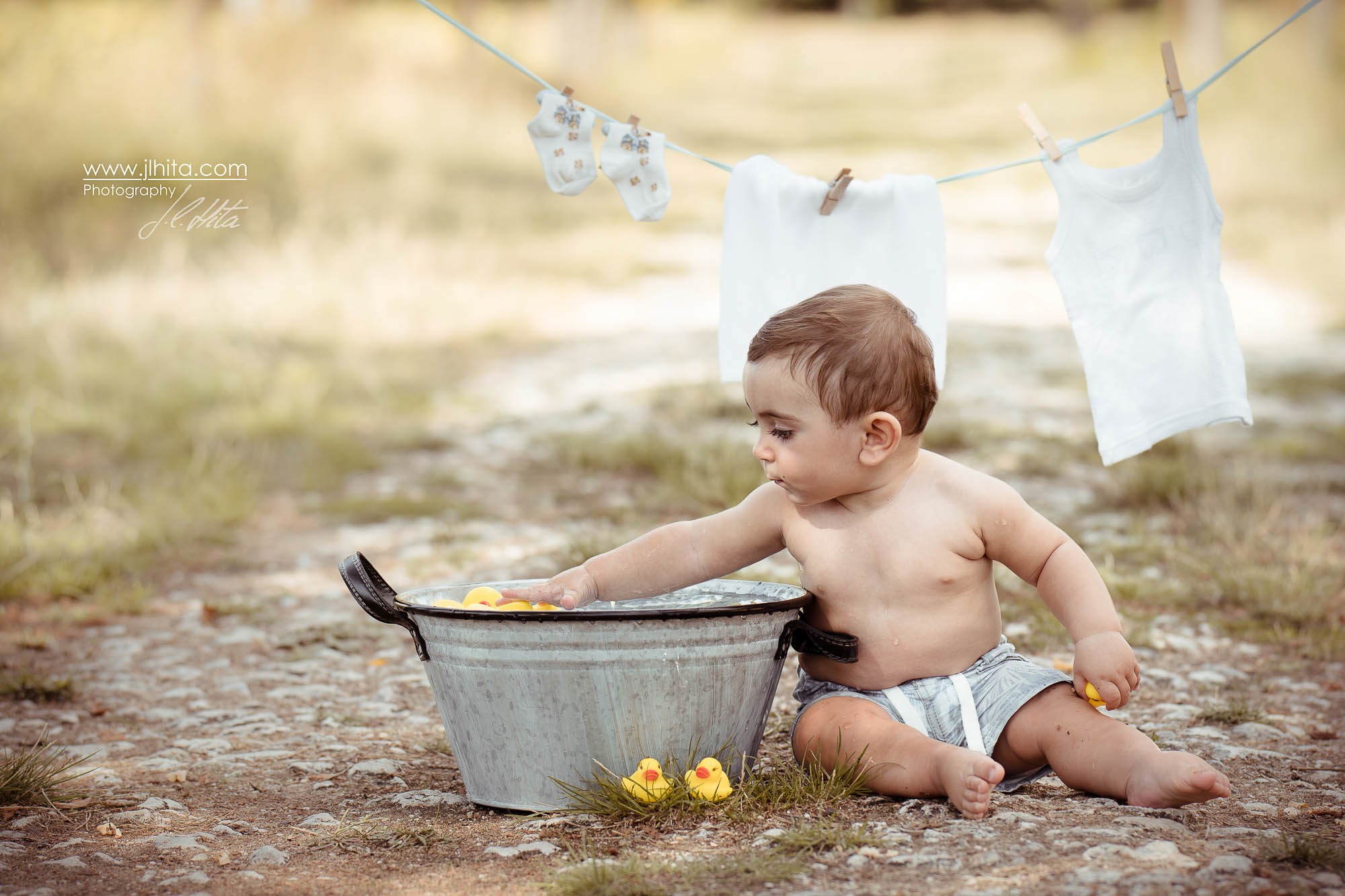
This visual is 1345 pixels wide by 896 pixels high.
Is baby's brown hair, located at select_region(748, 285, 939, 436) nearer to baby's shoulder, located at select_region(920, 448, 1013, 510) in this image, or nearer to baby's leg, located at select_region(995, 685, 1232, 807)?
baby's shoulder, located at select_region(920, 448, 1013, 510)

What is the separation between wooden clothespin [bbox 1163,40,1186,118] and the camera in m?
2.84

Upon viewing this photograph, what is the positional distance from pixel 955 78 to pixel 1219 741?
103 ft

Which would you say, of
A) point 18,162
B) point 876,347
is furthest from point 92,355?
point 876,347

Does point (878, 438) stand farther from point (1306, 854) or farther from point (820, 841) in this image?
point (1306, 854)

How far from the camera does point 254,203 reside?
10180 mm

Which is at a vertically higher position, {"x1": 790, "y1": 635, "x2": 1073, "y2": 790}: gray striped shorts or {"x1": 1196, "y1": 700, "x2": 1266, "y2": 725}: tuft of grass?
{"x1": 790, "y1": 635, "x2": 1073, "y2": 790}: gray striped shorts

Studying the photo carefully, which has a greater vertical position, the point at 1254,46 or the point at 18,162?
the point at 18,162

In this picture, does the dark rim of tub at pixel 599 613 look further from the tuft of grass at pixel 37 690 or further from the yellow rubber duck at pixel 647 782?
the tuft of grass at pixel 37 690

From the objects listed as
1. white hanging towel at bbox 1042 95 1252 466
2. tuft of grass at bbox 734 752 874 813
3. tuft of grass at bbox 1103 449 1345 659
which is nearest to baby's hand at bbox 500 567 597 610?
tuft of grass at bbox 734 752 874 813

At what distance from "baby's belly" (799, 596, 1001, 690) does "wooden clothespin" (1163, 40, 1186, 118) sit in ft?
4.11

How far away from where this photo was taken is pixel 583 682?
232 cm

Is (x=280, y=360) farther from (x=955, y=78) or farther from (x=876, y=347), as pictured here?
(x=955, y=78)

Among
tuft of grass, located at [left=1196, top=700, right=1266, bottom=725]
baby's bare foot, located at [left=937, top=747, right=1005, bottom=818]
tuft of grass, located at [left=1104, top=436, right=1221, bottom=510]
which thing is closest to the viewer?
baby's bare foot, located at [left=937, top=747, right=1005, bottom=818]

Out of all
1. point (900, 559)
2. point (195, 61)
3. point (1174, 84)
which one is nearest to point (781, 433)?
point (900, 559)
